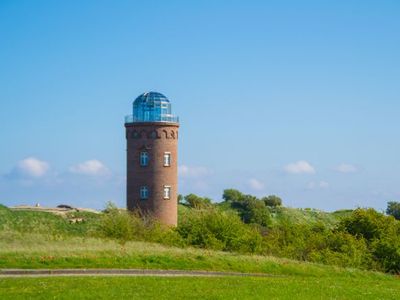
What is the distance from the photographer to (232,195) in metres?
92.4

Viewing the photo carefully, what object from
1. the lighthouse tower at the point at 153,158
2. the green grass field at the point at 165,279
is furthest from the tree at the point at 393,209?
the green grass field at the point at 165,279

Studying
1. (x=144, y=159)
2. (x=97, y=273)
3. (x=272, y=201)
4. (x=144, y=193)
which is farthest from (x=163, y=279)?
(x=272, y=201)

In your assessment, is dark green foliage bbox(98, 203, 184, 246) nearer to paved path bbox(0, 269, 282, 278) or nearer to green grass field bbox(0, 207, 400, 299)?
green grass field bbox(0, 207, 400, 299)

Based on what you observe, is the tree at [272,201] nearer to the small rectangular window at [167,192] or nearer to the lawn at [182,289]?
the small rectangular window at [167,192]

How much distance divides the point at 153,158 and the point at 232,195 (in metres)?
35.8

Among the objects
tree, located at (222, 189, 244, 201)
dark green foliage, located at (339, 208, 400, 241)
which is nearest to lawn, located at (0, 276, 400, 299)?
dark green foliage, located at (339, 208, 400, 241)

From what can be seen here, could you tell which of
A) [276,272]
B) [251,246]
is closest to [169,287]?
[276,272]

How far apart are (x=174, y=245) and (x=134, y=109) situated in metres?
19.9

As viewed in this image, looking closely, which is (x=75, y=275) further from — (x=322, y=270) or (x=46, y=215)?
(x=46, y=215)

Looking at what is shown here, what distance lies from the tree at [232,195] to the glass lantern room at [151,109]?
1317 inches

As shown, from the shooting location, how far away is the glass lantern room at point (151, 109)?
5853 cm

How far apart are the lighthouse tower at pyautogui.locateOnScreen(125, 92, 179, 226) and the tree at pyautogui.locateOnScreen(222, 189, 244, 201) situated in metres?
33.3

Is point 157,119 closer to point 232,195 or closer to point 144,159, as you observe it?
point 144,159

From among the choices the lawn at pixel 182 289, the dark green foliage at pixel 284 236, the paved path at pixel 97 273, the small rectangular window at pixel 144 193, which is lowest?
the lawn at pixel 182 289
